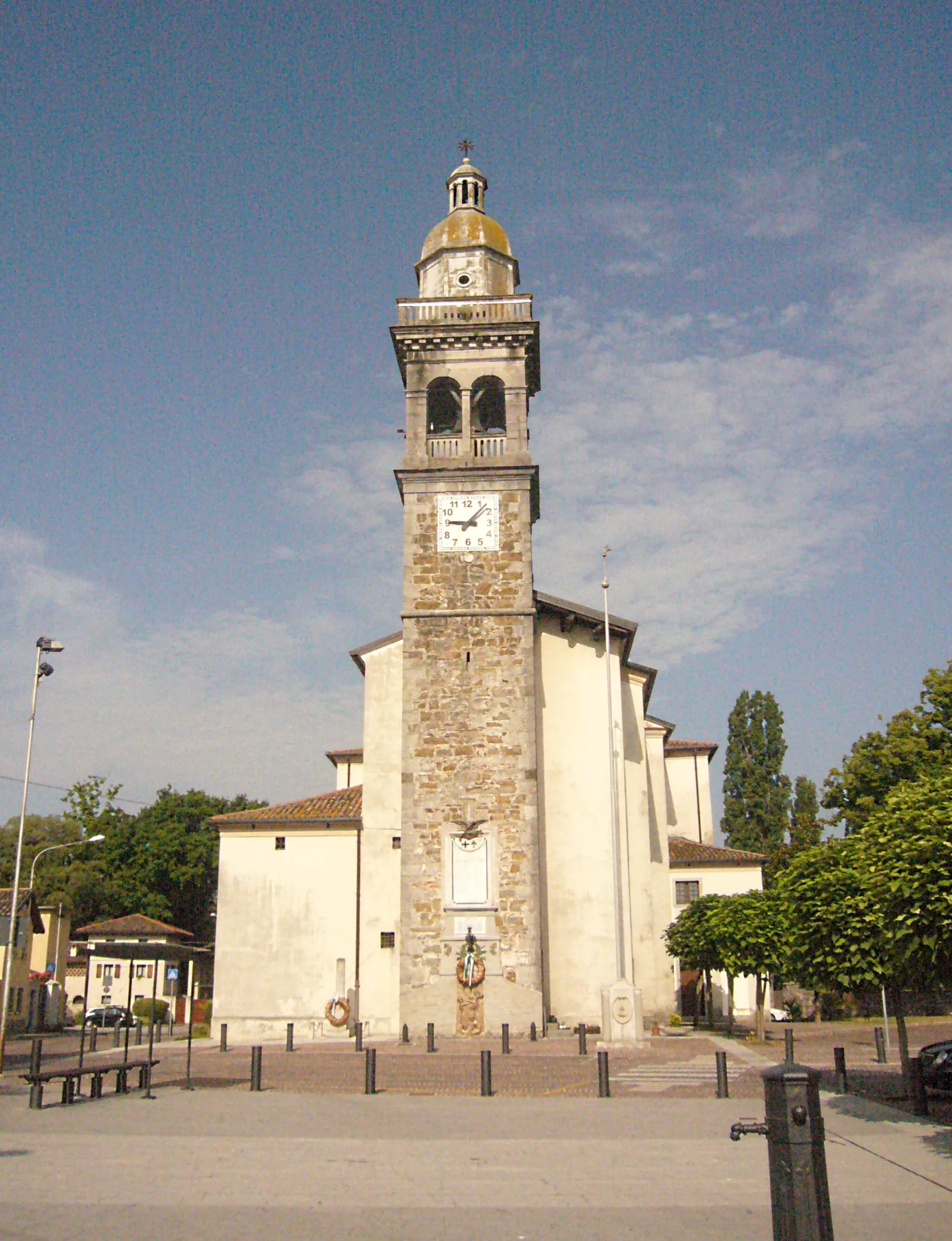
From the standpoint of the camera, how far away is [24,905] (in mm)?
40938

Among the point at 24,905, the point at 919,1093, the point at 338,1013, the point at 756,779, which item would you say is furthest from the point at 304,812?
the point at 756,779

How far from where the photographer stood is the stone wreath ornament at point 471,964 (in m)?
29.3

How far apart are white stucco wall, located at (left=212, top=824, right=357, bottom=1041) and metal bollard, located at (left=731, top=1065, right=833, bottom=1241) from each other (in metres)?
29.4

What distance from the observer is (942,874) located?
12.0 meters

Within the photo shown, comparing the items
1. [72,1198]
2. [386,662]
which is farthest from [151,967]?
[72,1198]

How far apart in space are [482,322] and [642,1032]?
2136 centimetres

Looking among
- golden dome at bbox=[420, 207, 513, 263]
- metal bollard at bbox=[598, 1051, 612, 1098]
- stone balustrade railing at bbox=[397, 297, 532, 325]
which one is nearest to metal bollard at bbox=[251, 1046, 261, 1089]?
metal bollard at bbox=[598, 1051, 612, 1098]

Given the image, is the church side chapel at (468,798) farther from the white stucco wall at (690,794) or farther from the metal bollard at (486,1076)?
the white stucco wall at (690,794)

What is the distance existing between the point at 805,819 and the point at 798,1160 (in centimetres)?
4843

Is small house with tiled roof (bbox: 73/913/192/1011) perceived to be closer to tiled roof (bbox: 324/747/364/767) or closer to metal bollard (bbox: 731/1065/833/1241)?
tiled roof (bbox: 324/747/364/767)

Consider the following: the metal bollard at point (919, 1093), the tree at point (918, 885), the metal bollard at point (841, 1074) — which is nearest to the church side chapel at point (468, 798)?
the metal bollard at point (841, 1074)

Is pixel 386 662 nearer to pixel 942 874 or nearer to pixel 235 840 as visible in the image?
pixel 235 840

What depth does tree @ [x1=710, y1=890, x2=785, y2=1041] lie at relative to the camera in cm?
2800

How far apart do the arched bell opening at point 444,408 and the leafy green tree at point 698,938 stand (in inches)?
634
